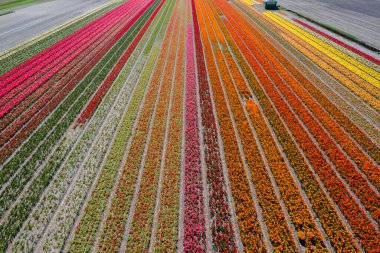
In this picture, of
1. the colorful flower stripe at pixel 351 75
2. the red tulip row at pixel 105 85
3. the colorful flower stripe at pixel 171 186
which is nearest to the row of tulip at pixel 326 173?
the colorful flower stripe at pixel 171 186

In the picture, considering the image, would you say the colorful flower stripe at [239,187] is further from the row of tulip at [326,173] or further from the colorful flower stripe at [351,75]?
the colorful flower stripe at [351,75]

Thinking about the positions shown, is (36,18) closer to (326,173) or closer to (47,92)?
(47,92)

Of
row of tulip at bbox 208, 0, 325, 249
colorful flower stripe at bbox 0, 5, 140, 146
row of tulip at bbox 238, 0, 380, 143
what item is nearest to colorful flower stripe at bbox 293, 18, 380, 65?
row of tulip at bbox 238, 0, 380, 143

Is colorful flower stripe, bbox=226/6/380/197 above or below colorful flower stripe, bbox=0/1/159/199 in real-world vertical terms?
below

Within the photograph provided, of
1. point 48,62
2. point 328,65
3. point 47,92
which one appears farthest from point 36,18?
point 328,65

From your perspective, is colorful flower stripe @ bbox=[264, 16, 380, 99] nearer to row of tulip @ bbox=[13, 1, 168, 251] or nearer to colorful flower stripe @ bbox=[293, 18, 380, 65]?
colorful flower stripe @ bbox=[293, 18, 380, 65]

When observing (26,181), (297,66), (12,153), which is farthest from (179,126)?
(297,66)
